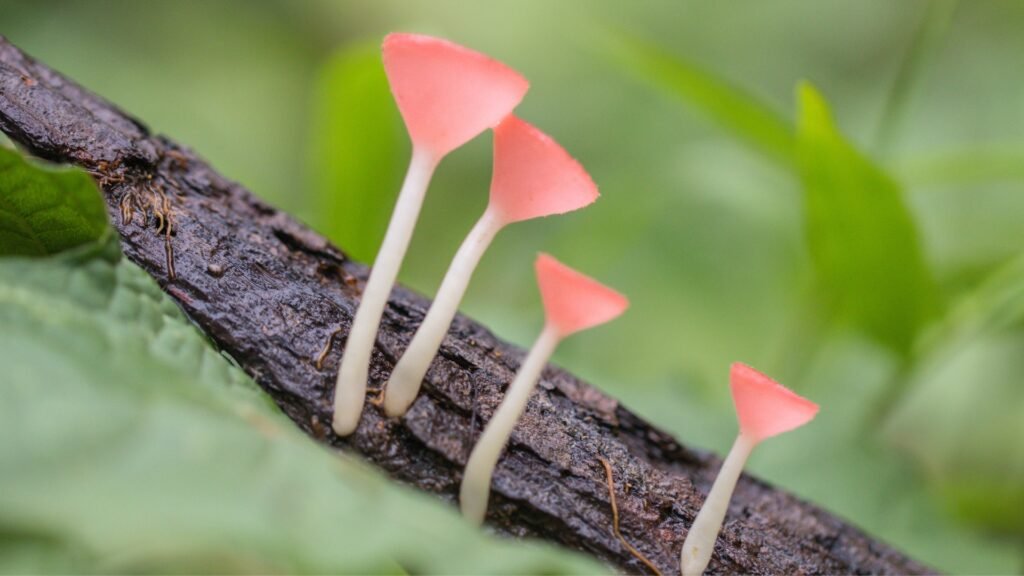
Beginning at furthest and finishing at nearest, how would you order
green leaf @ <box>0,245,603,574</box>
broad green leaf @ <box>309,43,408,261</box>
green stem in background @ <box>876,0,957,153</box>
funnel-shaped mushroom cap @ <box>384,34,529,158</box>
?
1. broad green leaf @ <box>309,43,408,261</box>
2. green stem in background @ <box>876,0,957,153</box>
3. funnel-shaped mushroom cap @ <box>384,34,529,158</box>
4. green leaf @ <box>0,245,603,574</box>

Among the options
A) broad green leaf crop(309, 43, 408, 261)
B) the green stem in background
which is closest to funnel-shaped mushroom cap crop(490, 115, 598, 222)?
the green stem in background

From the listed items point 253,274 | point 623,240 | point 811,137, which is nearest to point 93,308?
point 253,274

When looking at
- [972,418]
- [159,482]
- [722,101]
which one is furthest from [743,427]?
[972,418]

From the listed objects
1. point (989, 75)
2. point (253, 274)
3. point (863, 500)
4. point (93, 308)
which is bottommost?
point (93, 308)

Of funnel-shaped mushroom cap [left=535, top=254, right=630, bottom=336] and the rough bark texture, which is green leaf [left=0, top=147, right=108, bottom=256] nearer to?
the rough bark texture

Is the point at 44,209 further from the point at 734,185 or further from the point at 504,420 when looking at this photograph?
the point at 734,185

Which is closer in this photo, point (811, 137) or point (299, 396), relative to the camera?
point (299, 396)

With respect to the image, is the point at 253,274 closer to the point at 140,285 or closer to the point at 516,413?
the point at 140,285
